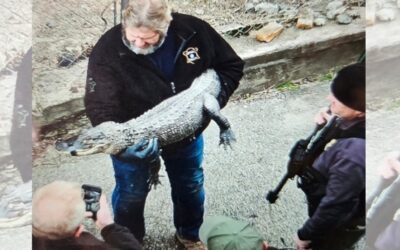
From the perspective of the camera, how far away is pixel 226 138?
1740mm

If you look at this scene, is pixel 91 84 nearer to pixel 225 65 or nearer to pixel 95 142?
pixel 95 142

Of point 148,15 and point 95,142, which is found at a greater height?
point 148,15

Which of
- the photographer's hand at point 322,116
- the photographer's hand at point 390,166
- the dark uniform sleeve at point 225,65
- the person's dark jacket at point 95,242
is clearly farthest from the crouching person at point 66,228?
the photographer's hand at point 390,166

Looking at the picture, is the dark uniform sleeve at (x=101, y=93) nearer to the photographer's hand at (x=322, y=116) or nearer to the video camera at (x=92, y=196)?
the video camera at (x=92, y=196)

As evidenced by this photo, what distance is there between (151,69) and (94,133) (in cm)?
24

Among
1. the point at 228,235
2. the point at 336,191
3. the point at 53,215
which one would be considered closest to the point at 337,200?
the point at 336,191

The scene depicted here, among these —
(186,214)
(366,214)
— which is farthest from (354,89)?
(186,214)

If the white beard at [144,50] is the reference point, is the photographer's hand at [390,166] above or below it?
below

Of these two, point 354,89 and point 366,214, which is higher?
point 354,89

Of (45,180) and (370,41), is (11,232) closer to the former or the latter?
(45,180)

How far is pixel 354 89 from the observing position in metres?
1.75

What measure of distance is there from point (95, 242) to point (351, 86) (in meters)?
0.86

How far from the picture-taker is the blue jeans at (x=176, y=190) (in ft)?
5.62

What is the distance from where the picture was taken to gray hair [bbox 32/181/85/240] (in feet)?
5.56
